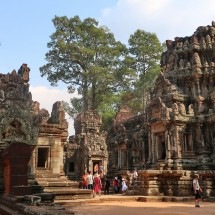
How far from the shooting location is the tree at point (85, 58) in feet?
97.9

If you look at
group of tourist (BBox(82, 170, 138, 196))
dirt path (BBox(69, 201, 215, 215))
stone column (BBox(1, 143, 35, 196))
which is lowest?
dirt path (BBox(69, 201, 215, 215))

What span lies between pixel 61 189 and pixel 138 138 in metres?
11.9

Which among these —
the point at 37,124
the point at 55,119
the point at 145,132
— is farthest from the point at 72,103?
the point at 37,124

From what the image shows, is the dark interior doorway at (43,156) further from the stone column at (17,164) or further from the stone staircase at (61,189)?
the stone column at (17,164)

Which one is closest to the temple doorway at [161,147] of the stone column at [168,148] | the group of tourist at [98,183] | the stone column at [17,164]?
the stone column at [168,148]

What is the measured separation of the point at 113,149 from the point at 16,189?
1852cm

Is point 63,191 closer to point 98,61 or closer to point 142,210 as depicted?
point 142,210

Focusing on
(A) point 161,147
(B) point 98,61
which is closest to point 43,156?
(A) point 161,147

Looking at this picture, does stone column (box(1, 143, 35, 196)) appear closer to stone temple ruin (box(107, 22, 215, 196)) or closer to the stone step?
the stone step

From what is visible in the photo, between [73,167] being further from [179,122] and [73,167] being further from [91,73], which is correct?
[179,122]

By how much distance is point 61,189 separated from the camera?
12.6 m

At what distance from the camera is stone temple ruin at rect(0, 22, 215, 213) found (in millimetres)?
11969

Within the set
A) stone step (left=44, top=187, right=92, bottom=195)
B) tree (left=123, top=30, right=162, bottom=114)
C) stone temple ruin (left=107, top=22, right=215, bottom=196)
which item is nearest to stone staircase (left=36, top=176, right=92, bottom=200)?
stone step (left=44, top=187, right=92, bottom=195)

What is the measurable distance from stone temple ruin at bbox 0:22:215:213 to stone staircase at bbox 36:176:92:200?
45mm
